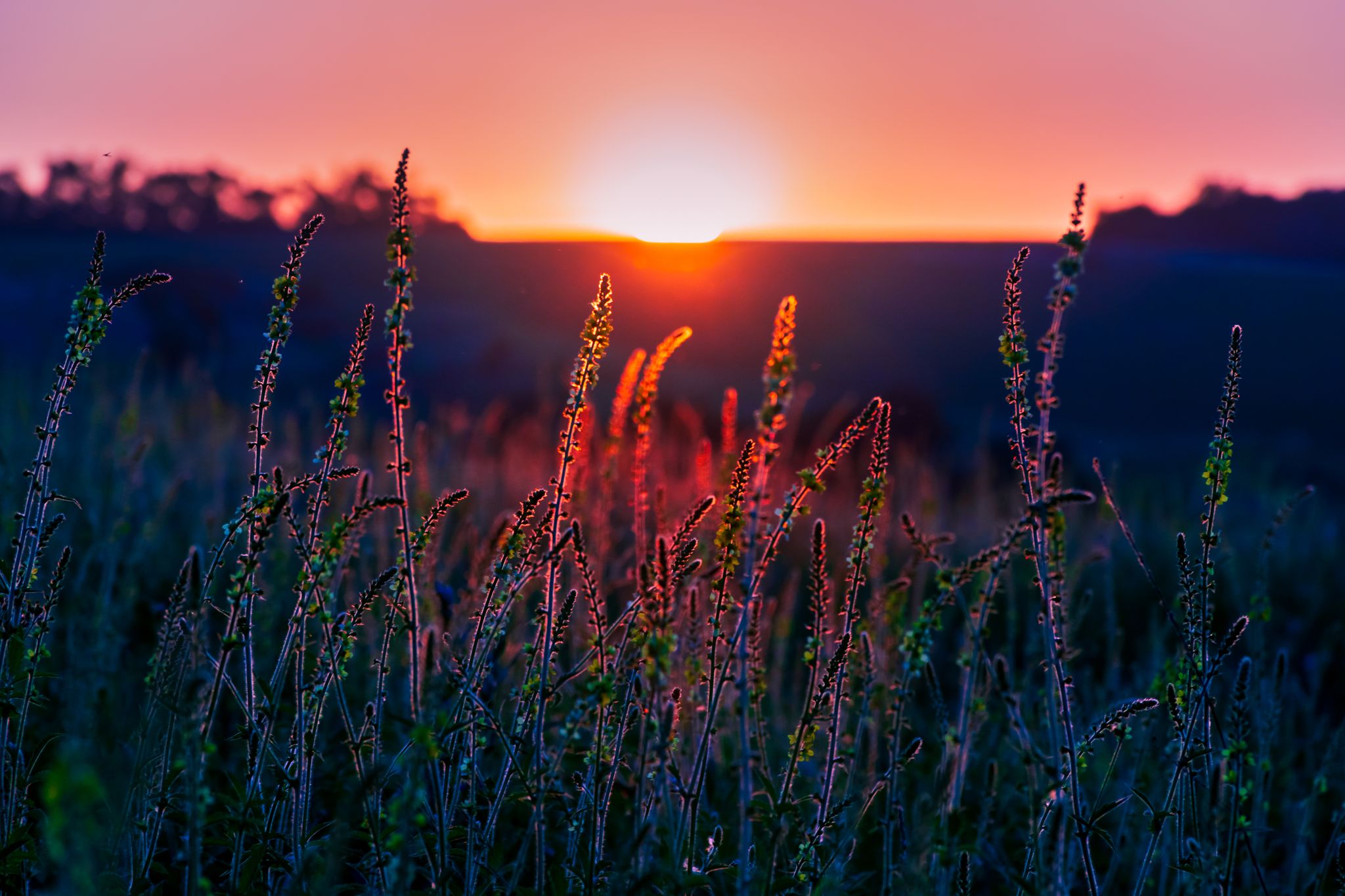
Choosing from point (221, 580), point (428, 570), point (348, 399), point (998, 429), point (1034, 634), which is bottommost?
point (998, 429)

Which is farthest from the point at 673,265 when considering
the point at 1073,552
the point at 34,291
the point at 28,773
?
the point at 34,291

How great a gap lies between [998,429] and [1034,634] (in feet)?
138

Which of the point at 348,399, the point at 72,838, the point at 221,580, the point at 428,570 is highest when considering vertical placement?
the point at 348,399

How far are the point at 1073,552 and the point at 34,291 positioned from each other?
196ft

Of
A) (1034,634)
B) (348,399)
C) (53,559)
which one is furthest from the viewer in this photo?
(53,559)

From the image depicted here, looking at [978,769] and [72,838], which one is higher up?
[72,838]

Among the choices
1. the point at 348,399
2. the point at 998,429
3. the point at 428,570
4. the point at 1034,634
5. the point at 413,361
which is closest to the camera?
the point at 348,399

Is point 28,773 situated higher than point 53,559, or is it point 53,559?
point 28,773

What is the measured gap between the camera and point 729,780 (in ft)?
13.0

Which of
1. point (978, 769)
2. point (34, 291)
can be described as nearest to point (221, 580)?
point (978, 769)

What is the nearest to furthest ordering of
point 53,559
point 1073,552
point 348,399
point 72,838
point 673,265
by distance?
point 72,838
point 348,399
point 53,559
point 1073,552
point 673,265

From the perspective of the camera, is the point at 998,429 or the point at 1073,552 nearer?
the point at 1073,552

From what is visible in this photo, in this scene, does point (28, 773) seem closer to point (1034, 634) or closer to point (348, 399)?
point (348, 399)

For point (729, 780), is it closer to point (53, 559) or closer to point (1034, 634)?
point (1034, 634)
